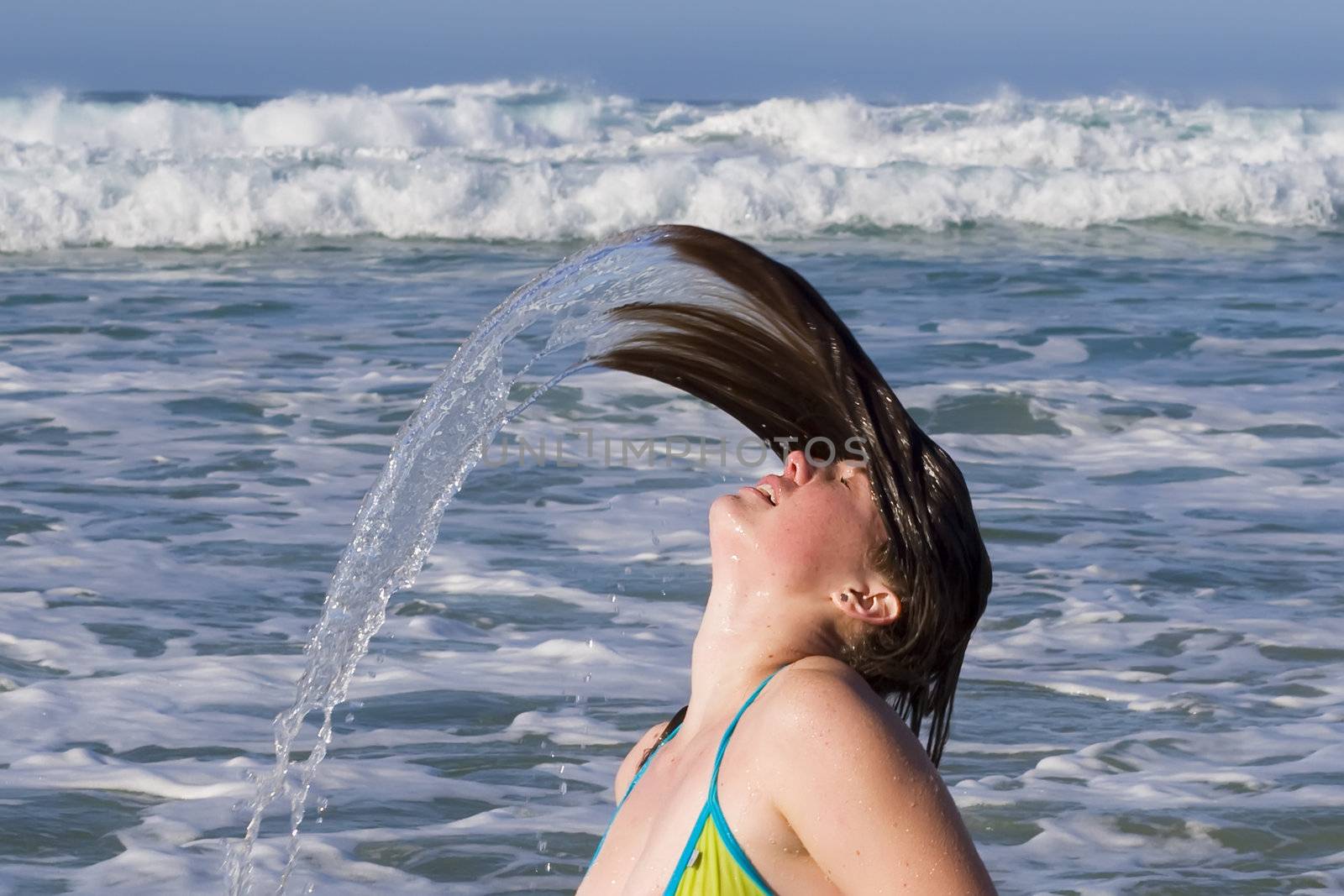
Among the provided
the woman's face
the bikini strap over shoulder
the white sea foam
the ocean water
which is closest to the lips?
→ the woman's face

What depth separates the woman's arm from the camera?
1853mm

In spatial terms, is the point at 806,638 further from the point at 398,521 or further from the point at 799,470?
the point at 398,521

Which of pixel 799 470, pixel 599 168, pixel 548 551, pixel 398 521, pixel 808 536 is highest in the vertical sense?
pixel 599 168

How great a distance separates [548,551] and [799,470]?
Result: 3787mm

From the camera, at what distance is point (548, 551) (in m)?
6.07

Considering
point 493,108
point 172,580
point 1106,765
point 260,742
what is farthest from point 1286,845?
point 493,108

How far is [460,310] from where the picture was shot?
11.9 m

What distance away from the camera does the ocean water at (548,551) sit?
12.7 feet

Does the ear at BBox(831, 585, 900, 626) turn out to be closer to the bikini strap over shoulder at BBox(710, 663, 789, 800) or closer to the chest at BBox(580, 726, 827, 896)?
the bikini strap over shoulder at BBox(710, 663, 789, 800)

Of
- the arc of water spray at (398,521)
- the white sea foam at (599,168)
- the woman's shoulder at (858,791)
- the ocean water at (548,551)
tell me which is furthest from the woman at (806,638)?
the white sea foam at (599,168)

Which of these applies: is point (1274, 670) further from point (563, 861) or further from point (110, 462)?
point (110, 462)

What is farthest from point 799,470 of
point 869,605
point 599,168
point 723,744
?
point 599,168

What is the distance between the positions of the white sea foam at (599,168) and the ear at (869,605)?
14.4 metres

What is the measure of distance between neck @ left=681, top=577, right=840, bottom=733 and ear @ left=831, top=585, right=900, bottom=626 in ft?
0.13
